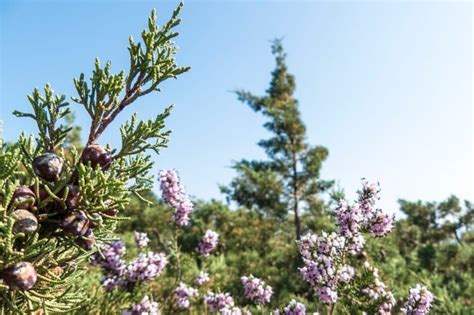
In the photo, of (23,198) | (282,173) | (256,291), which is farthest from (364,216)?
(282,173)

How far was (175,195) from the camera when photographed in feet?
21.8

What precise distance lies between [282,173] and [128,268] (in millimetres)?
12433

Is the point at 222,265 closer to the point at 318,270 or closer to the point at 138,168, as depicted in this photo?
the point at 318,270

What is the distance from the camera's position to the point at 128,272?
20.6 ft

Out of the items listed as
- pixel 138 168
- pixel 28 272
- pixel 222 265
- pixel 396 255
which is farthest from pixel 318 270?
pixel 396 255

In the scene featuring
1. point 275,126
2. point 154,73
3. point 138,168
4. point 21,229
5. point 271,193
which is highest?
point 275,126

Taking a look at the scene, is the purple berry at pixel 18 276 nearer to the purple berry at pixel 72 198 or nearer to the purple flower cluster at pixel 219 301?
the purple berry at pixel 72 198

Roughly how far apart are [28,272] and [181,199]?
4.86 metres

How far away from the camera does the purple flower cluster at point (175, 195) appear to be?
6559mm

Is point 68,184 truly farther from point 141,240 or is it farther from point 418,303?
point 141,240

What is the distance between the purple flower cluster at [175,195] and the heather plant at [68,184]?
3.54 metres

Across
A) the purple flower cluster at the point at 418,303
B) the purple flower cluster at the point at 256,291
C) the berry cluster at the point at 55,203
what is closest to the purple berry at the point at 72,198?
the berry cluster at the point at 55,203

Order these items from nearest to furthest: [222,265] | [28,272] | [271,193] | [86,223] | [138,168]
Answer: [28,272], [86,223], [138,168], [222,265], [271,193]

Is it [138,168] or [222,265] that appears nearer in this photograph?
[138,168]
